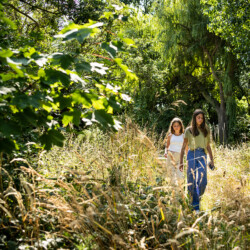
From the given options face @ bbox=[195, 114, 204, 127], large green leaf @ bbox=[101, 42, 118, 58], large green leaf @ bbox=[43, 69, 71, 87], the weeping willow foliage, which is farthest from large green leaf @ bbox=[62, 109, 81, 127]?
the weeping willow foliage

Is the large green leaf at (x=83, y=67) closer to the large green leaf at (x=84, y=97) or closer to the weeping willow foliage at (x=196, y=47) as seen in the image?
the large green leaf at (x=84, y=97)

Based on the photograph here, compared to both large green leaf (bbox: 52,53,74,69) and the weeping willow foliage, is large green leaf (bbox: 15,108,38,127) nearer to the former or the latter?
large green leaf (bbox: 52,53,74,69)

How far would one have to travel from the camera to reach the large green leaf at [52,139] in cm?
219

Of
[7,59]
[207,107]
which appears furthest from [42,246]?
[207,107]

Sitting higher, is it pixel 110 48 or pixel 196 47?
pixel 196 47

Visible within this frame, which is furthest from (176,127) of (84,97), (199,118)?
(84,97)

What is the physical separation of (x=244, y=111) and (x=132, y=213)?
14.0 m

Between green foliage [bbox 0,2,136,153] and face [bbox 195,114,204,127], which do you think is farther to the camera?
face [bbox 195,114,204,127]

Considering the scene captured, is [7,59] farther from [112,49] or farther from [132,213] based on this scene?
[132,213]

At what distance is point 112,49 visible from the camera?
2119mm

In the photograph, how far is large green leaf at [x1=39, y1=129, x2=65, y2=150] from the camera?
2.19m

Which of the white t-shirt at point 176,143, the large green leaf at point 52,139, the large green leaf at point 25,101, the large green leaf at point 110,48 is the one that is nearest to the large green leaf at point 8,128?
the large green leaf at point 25,101

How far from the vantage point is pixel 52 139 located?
2.21 m

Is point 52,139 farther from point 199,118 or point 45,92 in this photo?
point 199,118
